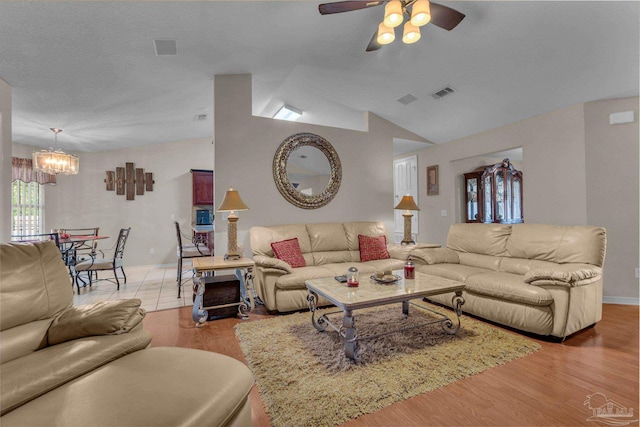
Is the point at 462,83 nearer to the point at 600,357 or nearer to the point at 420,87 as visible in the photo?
the point at 420,87

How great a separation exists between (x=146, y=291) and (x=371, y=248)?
11.1ft

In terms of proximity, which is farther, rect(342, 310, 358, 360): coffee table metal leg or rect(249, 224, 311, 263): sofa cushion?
rect(249, 224, 311, 263): sofa cushion

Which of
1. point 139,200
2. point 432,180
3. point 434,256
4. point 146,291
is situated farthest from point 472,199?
point 139,200

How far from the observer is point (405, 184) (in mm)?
6461

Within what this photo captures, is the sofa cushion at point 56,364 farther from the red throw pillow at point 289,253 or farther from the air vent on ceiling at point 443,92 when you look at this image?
the air vent on ceiling at point 443,92

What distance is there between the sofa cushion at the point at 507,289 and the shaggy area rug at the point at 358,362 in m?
0.32

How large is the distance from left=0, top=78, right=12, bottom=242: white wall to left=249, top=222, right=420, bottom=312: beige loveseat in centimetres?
259

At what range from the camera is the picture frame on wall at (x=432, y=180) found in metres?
5.65

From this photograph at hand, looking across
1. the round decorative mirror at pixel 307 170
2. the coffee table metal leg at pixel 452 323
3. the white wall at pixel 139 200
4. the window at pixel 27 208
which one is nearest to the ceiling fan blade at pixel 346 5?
the round decorative mirror at pixel 307 170

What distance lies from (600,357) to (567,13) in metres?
2.85

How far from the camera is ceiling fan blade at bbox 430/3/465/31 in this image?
214 cm

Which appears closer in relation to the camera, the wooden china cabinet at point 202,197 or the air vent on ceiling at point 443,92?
the air vent on ceiling at point 443,92

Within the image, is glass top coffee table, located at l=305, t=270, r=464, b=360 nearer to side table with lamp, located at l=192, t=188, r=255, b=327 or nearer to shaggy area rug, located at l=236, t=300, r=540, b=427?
shaggy area rug, located at l=236, t=300, r=540, b=427

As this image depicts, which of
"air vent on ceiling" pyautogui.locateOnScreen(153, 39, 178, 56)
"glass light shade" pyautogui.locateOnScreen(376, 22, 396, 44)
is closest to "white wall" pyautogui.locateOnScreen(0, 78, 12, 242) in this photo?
"air vent on ceiling" pyautogui.locateOnScreen(153, 39, 178, 56)
